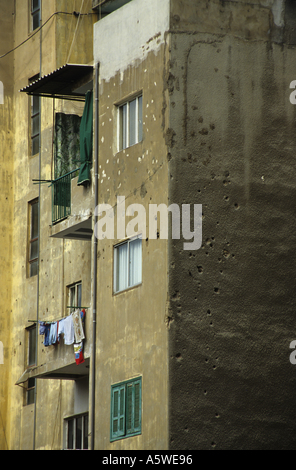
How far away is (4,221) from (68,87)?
7591 millimetres

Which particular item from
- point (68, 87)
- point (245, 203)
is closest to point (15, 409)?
point (68, 87)

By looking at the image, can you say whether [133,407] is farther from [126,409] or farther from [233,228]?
[233,228]

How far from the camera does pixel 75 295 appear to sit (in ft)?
89.1

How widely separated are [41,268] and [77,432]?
17.2ft

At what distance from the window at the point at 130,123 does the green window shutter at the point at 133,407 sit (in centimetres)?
539

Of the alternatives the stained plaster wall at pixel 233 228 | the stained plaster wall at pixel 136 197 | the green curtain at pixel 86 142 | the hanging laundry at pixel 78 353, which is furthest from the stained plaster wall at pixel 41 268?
the stained plaster wall at pixel 233 228

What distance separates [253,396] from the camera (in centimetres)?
2006

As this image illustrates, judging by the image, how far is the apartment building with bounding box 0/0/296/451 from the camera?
19.8 m

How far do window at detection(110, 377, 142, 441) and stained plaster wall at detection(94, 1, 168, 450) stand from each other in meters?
0.16

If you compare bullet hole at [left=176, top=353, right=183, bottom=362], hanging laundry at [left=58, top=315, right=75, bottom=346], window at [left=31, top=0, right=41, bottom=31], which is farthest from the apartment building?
window at [left=31, top=0, right=41, bottom=31]

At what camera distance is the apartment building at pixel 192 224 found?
19.8 metres

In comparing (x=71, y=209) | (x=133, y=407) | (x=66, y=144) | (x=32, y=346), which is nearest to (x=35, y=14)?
(x=66, y=144)

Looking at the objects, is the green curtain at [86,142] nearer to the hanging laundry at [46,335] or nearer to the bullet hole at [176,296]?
the hanging laundry at [46,335]

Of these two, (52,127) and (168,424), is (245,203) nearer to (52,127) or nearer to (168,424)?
(168,424)
